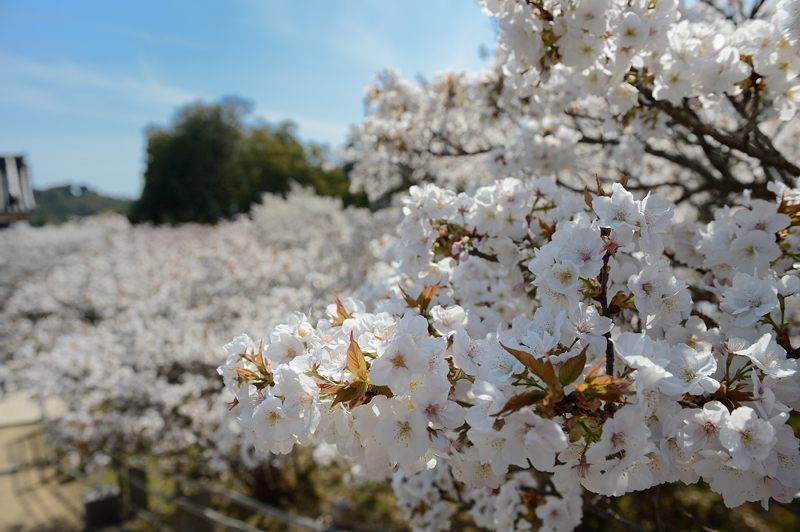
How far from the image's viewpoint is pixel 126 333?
7.50 metres

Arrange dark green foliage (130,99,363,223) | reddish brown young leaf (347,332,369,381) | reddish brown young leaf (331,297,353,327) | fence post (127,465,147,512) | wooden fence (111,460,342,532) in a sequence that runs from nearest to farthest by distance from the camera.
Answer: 1. reddish brown young leaf (347,332,369,381)
2. reddish brown young leaf (331,297,353,327)
3. wooden fence (111,460,342,532)
4. fence post (127,465,147,512)
5. dark green foliage (130,99,363,223)

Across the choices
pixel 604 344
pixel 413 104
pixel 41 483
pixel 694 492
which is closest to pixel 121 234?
pixel 41 483

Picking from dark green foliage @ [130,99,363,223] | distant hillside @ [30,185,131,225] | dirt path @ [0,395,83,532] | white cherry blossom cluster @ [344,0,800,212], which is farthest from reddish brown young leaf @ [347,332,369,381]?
distant hillside @ [30,185,131,225]

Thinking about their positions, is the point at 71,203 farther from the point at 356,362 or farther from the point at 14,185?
the point at 356,362

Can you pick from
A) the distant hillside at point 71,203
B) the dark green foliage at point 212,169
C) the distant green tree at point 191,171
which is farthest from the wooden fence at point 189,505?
the distant hillside at point 71,203

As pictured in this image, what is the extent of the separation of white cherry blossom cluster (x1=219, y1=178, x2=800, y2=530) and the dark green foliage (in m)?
30.4

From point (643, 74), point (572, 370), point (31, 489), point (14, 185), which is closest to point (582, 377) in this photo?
point (572, 370)

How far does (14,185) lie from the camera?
11008 millimetres

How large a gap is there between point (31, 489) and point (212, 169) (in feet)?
95.5

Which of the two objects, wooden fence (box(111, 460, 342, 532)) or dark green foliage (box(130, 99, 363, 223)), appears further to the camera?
dark green foliage (box(130, 99, 363, 223))

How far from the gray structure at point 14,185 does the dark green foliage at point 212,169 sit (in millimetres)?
20061

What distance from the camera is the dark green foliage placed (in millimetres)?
32875

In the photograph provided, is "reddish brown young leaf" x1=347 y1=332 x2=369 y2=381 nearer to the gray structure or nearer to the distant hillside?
the gray structure

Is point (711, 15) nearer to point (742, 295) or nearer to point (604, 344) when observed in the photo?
point (742, 295)
